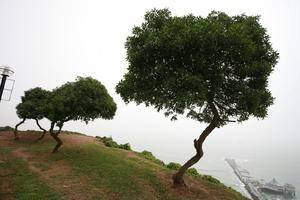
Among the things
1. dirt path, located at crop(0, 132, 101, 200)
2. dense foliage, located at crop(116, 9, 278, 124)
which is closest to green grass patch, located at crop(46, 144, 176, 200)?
dirt path, located at crop(0, 132, 101, 200)

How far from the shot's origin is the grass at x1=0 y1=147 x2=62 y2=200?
398 inches

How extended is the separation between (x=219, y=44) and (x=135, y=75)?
566cm

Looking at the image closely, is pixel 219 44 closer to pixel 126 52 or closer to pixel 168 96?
pixel 168 96

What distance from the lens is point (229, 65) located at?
1116 centimetres

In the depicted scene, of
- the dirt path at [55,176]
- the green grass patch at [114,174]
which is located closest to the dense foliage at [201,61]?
the green grass patch at [114,174]

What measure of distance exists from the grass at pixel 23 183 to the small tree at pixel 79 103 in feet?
18.2

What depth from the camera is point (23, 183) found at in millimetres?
11883

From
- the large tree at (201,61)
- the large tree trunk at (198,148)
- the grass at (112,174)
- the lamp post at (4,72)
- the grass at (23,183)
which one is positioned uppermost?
the large tree at (201,61)

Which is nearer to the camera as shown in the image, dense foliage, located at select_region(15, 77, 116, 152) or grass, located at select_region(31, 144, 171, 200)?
grass, located at select_region(31, 144, 171, 200)

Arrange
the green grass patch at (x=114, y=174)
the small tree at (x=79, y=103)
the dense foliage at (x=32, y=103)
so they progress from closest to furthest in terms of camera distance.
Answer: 1. the green grass patch at (x=114, y=174)
2. the small tree at (x=79, y=103)
3. the dense foliage at (x=32, y=103)

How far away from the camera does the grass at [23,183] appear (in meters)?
10.1

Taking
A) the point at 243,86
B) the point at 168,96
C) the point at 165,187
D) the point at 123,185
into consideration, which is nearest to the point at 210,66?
the point at 243,86

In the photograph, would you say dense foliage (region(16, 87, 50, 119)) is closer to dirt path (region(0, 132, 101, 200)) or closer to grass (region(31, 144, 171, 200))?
dirt path (region(0, 132, 101, 200))

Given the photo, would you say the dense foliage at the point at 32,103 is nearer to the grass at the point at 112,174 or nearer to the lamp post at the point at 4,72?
Answer: the grass at the point at 112,174
